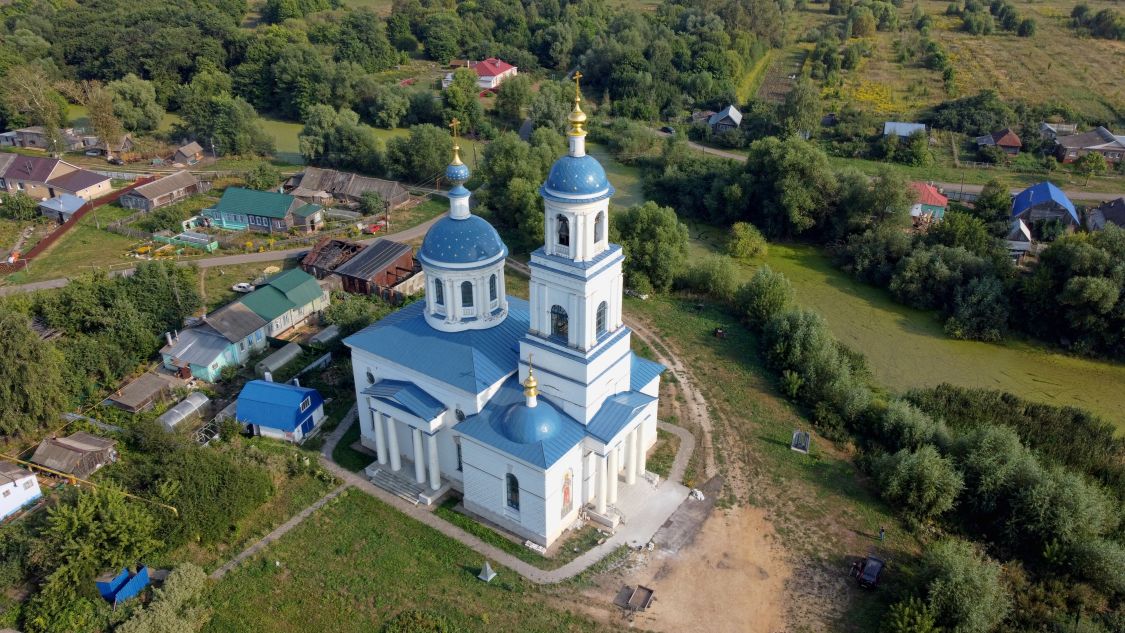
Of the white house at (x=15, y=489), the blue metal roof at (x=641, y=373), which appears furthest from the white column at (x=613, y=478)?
the white house at (x=15, y=489)

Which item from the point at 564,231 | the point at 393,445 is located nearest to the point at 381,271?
the point at 393,445

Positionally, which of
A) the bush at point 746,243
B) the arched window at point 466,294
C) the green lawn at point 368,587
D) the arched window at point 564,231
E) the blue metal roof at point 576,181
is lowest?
the green lawn at point 368,587

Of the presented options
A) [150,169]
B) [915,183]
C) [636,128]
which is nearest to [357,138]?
[150,169]

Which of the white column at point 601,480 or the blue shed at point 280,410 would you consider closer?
the white column at point 601,480

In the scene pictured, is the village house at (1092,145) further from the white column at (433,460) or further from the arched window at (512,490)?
the white column at (433,460)

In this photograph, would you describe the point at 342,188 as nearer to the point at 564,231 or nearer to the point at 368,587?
the point at 564,231

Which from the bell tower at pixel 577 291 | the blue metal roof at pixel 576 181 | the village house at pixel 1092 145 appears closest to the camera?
the blue metal roof at pixel 576 181
